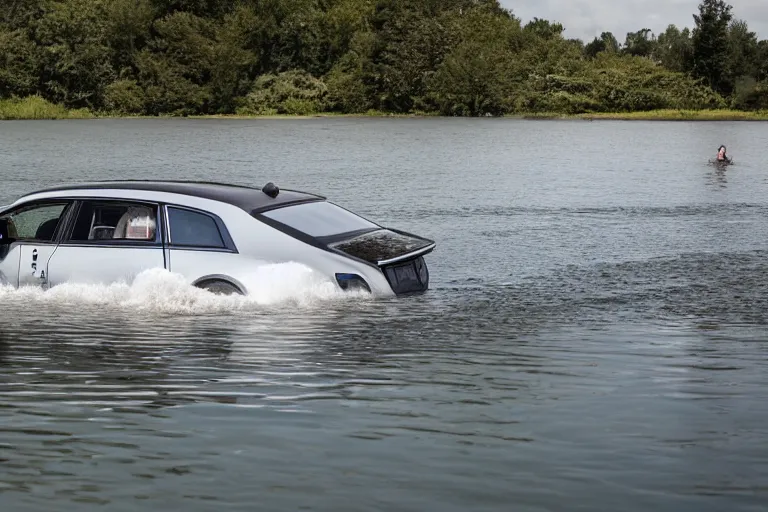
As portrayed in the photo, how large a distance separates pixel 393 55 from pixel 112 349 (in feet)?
421

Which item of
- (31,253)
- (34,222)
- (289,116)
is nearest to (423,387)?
(31,253)

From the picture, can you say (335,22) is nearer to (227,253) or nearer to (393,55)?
(393,55)

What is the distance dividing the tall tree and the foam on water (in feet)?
426

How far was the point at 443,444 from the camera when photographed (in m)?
8.43

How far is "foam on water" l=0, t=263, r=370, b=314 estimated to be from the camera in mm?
13445

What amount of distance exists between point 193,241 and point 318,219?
142 cm

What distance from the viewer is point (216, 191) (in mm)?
14117

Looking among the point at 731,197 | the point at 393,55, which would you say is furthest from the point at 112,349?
the point at 393,55

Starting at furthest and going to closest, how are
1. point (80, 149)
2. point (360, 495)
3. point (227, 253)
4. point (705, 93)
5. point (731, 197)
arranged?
1. point (705, 93)
2. point (80, 149)
3. point (731, 197)
4. point (227, 253)
5. point (360, 495)

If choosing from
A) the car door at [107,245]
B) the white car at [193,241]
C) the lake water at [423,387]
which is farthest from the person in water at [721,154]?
the car door at [107,245]

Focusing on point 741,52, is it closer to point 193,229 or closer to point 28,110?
point 28,110

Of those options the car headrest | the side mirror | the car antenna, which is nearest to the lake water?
the side mirror

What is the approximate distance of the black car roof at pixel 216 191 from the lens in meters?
13.8

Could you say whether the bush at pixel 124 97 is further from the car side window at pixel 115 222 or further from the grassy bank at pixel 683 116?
the car side window at pixel 115 222
